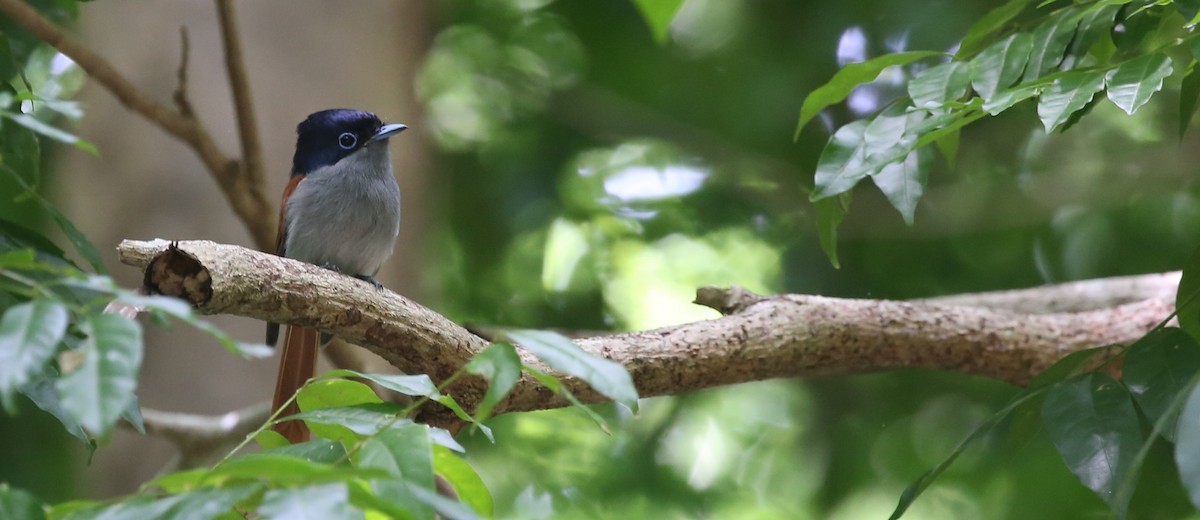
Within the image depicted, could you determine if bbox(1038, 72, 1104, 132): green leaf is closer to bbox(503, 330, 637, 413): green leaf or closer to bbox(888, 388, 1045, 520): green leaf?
bbox(888, 388, 1045, 520): green leaf

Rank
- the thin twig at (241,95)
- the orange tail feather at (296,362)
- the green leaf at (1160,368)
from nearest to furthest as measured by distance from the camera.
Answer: the green leaf at (1160,368) → the orange tail feather at (296,362) → the thin twig at (241,95)

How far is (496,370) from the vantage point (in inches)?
66.5

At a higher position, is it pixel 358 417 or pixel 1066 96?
pixel 1066 96

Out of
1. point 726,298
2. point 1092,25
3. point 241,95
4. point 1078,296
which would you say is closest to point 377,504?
point 1092,25

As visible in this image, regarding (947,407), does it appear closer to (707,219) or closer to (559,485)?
(707,219)

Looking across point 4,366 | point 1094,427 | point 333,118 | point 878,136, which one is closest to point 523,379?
point 878,136

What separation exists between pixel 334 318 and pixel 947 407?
4237 mm

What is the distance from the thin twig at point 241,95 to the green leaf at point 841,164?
268cm

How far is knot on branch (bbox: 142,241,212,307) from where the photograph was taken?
2428mm

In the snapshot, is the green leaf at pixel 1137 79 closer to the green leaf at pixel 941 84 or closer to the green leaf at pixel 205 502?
the green leaf at pixel 941 84

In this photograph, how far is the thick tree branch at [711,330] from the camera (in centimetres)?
254

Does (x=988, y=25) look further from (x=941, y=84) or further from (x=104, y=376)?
(x=104, y=376)

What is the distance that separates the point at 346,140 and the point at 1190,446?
155 inches

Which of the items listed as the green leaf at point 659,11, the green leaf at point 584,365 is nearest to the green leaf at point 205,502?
the green leaf at point 584,365
